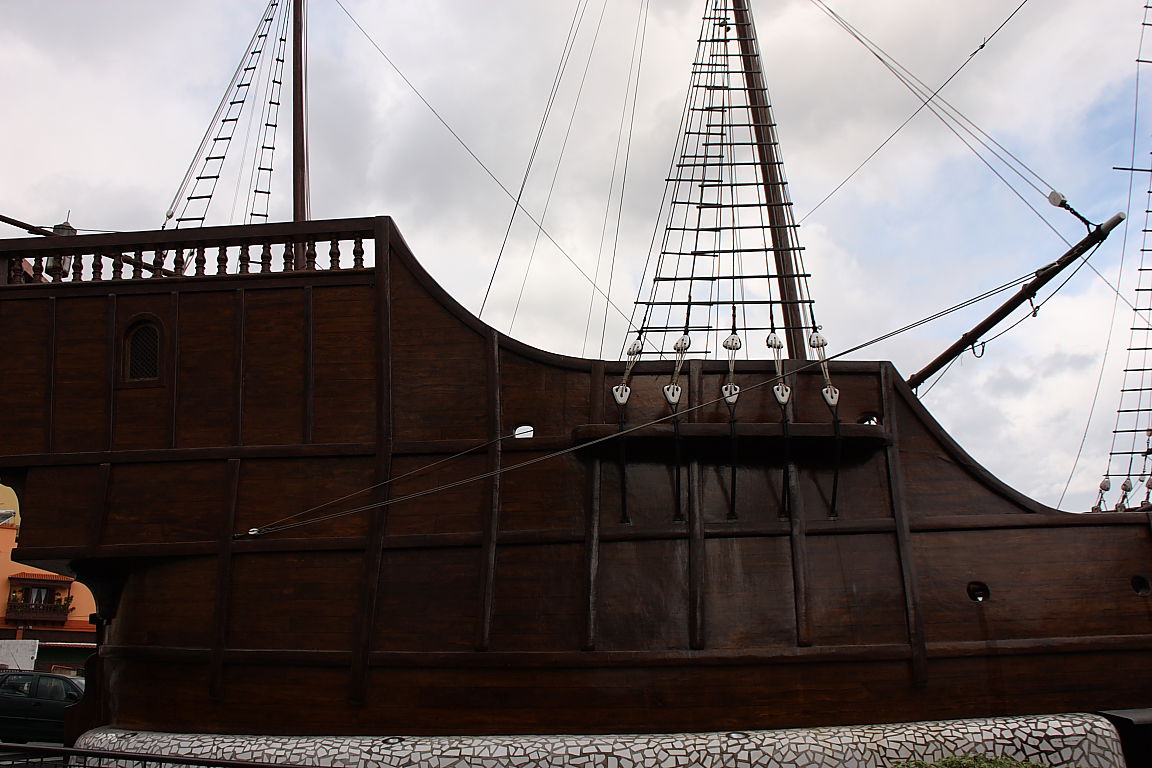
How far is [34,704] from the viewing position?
10320 mm

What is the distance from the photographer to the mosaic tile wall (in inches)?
245

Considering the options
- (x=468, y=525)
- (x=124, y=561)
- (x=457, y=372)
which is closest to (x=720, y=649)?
(x=468, y=525)

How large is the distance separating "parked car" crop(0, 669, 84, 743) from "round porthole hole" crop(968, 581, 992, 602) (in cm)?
933

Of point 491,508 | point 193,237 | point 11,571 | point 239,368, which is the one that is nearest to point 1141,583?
point 491,508

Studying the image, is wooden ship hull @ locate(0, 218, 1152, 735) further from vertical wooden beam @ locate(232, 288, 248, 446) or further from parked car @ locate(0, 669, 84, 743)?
parked car @ locate(0, 669, 84, 743)

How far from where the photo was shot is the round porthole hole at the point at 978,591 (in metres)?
6.90

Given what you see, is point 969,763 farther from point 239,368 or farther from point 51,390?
point 51,390

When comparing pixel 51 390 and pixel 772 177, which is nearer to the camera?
pixel 51 390

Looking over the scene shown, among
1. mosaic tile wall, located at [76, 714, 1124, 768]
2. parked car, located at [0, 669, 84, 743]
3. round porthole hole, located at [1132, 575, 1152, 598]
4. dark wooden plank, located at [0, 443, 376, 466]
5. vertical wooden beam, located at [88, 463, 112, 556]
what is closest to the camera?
mosaic tile wall, located at [76, 714, 1124, 768]

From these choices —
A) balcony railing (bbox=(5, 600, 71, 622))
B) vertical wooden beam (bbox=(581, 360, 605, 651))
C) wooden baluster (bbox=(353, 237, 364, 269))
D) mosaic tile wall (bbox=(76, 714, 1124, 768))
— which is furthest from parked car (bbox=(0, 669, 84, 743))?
balcony railing (bbox=(5, 600, 71, 622))

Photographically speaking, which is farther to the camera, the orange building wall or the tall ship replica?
the orange building wall

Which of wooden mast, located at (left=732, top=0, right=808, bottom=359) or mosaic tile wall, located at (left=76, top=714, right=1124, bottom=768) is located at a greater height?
wooden mast, located at (left=732, top=0, right=808, bottom=359)

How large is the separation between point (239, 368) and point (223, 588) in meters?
1.72

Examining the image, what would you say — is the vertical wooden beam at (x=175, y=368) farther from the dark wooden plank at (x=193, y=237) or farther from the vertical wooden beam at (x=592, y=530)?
the vertical wooden beam at (x=592, y=530)
